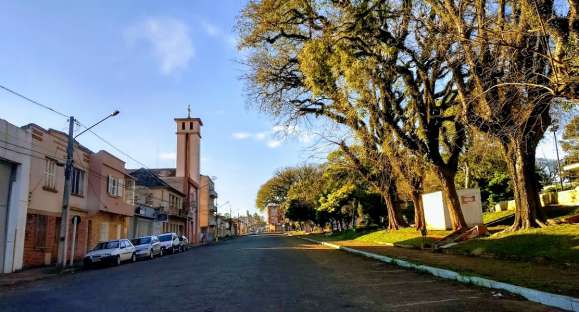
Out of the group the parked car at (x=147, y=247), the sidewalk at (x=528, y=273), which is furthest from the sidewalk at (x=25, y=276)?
the sidewalk at (x=528, y=273)

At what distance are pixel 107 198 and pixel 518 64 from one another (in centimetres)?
2592

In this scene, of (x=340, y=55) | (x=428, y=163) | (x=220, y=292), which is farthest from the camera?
(x=428, y=163)

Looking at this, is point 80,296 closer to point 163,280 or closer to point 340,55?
point 163,280

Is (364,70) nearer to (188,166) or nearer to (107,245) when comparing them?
(107,245)

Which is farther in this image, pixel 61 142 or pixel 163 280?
pixel 61 142

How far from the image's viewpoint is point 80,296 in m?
10.7

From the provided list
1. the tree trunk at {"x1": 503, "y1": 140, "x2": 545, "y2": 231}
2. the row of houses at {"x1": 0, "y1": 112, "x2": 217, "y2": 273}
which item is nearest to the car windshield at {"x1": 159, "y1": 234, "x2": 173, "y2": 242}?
the row of houses at {"x1": 0, "y1": 112, "x2": 217, "y2": 273}

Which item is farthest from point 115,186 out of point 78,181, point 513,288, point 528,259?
point 513,288

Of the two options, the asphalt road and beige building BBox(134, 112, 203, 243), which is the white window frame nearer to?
the asphalt road

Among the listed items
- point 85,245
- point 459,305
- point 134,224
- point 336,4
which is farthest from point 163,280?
point 134,224

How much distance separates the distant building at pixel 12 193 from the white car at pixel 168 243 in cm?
1504

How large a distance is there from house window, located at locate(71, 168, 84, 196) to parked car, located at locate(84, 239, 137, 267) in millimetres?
4510

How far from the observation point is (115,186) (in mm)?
32125

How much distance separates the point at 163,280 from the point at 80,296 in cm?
313
